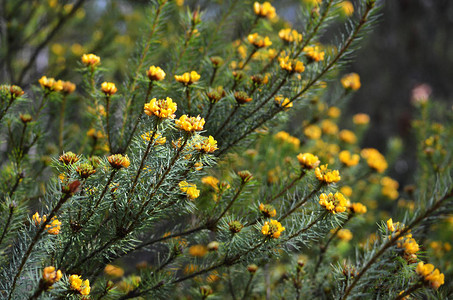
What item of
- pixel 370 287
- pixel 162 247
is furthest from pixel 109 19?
pixel 370 287

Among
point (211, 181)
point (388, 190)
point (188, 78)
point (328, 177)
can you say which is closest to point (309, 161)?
point (328, 177)

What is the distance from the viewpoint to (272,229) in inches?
34.0

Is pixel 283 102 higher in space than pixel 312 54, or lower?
lower

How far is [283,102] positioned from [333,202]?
37cm

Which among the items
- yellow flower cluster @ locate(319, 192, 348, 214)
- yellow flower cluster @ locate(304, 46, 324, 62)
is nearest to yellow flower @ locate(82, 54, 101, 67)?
yellow flower cluster @ locate(304, 46, 324, 62)

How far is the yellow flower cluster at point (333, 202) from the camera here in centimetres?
87

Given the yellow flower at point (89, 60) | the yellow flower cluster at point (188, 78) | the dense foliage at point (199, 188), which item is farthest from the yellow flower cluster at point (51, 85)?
the yellow flower cluster at point (188, 78)

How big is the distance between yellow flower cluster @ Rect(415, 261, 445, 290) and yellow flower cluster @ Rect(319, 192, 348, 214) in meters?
0.22

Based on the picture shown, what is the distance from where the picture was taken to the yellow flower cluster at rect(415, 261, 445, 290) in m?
0.77

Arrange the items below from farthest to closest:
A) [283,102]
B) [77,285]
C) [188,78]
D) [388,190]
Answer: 1. [388,190]
2. [283,102]
3. [188,78]
4. [77,285]

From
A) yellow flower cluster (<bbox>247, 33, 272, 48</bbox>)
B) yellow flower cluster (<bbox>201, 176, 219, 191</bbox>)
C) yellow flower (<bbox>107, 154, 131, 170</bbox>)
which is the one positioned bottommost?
yellow flower (<bbox>107, 154, 131, 170</bbox>)

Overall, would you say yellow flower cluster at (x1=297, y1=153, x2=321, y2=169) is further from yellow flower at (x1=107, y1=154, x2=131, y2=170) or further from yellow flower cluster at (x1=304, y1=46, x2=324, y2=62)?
yellow flower at (x1=107, y1=154, x2=131, y2=170)

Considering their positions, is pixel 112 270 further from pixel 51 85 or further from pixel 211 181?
pixel 51 85

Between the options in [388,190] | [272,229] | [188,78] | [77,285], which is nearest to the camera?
[77,285]
